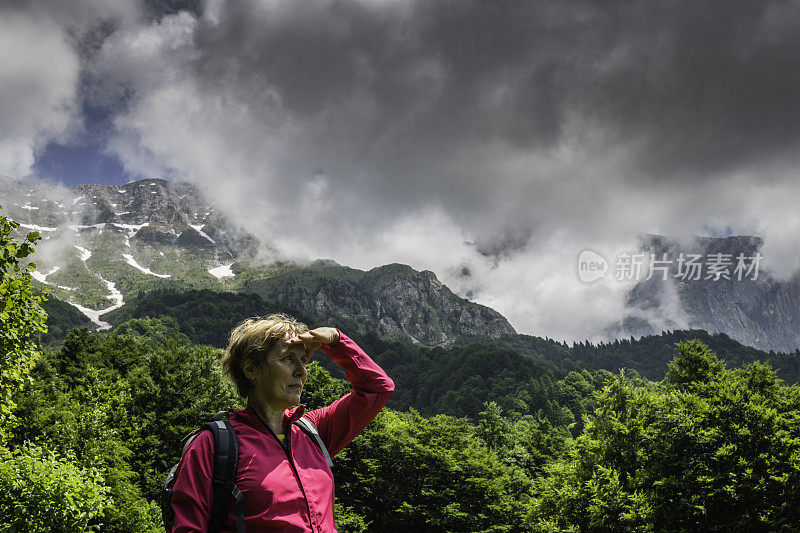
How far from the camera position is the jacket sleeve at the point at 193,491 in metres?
2.47

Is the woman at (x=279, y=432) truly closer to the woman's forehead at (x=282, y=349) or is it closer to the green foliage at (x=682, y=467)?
the woman's forehead at (x=282, y=349)

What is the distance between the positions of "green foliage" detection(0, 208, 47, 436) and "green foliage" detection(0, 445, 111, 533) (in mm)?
3518

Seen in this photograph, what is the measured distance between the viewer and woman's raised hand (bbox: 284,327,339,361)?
3.31 meters

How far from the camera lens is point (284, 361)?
10.8 feet

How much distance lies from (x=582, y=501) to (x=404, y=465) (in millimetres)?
21713

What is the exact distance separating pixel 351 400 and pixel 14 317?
9.55m

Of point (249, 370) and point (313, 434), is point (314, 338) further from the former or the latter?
point (313, 434)

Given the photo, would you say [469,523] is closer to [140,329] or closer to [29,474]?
[29,474]

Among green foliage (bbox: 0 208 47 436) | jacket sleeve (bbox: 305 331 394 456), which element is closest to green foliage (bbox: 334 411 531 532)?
green foliage (bbox: 0 208 47 436)

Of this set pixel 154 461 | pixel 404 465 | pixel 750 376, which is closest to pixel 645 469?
pixel 750 376

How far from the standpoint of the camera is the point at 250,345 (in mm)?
3307

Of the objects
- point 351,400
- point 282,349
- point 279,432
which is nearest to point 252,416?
point 279,432

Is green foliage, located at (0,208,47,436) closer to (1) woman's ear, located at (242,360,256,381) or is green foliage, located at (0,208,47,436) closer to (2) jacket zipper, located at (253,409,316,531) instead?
(1) woman's ear, located at (242,360,256,381)

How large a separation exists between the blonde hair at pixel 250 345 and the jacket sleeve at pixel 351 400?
0.54 m
